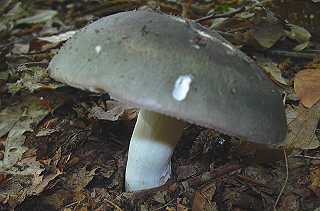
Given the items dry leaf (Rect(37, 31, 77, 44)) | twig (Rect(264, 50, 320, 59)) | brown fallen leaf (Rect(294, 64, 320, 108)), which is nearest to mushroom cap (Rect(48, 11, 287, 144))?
brown fallen leaf (Rect(294, 64, 320, 108))

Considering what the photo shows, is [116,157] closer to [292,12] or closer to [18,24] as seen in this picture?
[292,12]

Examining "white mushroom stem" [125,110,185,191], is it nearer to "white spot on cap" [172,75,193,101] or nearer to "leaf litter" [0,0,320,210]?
"leaf litter" [0,0,320,210]

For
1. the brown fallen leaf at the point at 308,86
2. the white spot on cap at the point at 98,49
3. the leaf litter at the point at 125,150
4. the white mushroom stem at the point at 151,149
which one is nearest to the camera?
the white spot on cap at the point at 98,49

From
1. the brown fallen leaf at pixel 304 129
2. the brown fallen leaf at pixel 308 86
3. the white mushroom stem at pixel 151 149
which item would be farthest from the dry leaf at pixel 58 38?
the brown fallen leaf at pixel 304 129

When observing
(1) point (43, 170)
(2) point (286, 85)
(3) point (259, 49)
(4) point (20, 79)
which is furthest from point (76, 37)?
(3) point (259, 49)

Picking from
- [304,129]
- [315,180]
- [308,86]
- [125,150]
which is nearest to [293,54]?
[308,86]

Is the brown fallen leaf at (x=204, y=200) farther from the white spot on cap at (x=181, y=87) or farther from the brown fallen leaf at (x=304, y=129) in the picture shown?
the white spot on cap at (x=181, y=87)

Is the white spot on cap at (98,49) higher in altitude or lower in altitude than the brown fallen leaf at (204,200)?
higher
